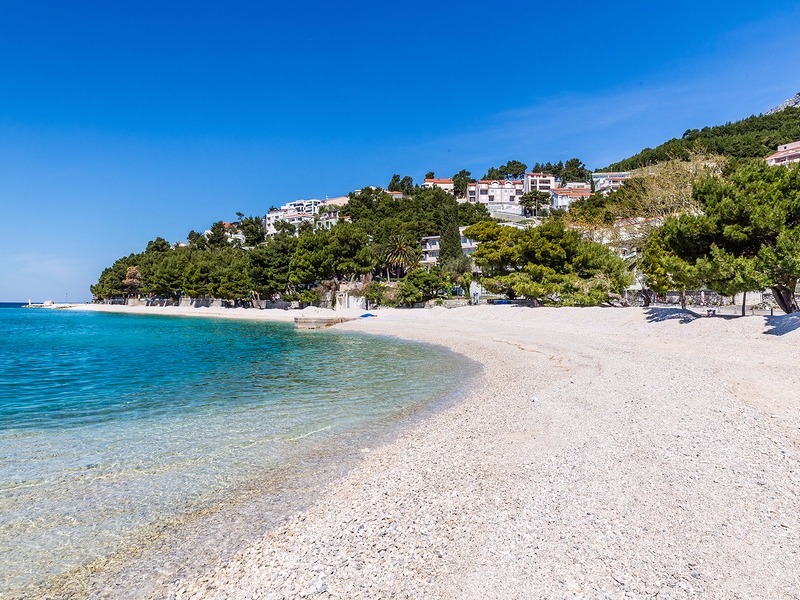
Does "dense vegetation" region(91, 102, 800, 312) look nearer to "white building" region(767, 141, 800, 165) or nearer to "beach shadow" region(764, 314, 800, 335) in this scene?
"beach shadow" region(764, 314, 800, 335)

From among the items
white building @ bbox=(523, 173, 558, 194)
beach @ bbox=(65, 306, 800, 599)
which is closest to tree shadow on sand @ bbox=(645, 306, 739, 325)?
beach @ bbox=(65, 306, 800, 599)

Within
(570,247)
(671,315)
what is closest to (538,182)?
(570,247)

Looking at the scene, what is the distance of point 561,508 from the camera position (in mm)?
5754

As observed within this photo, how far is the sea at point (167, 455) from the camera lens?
5.38m

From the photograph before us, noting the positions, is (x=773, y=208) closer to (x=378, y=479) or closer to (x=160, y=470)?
(x=378, y=479)

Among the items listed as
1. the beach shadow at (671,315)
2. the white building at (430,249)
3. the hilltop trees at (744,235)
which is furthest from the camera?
the white building at (430,249)

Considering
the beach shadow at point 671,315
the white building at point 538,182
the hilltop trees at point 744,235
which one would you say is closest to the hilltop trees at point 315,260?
the beach shadow at point 671,315

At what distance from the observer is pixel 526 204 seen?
121m

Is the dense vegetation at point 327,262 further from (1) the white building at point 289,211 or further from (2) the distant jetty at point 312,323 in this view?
(1) the white building at point 289,211

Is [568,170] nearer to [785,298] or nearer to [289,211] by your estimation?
[289,211]

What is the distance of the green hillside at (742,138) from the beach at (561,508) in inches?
3678

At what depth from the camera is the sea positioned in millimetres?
5383

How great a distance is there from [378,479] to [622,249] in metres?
52.1

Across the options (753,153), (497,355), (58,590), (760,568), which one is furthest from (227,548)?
(753,153)
